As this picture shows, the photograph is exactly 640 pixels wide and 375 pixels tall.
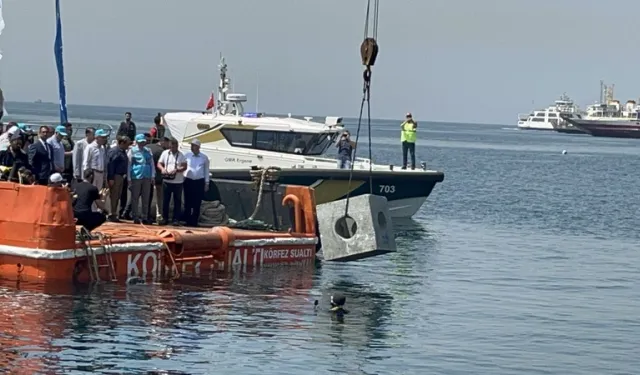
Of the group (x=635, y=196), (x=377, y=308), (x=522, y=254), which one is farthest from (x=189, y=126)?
(x=635, y=196)

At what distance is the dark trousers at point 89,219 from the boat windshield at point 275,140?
1265 cm

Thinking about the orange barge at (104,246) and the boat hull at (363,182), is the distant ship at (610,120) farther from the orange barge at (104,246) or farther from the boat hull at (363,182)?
the orange barge at (104,246)

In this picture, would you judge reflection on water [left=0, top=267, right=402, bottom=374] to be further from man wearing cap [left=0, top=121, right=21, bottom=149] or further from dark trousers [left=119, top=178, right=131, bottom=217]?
man wearing cap [left=0, top=121, right=21, bottom=149]

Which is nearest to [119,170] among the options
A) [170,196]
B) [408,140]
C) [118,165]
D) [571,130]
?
[118,165]

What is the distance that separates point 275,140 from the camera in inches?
1144

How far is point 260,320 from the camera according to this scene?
1473cm

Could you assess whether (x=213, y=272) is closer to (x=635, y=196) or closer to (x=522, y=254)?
(x=522, y=254)

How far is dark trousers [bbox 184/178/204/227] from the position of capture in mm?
19672

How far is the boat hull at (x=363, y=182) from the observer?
27.2m

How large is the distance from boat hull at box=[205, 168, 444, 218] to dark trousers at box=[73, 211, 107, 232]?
9572 millimetres

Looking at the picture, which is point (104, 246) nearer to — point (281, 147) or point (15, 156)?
point (15, 156)

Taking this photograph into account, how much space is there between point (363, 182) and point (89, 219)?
1204 cm

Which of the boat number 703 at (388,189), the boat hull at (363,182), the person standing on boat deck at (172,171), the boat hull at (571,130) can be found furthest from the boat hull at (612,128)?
the person standing on boat deck at (172,171)

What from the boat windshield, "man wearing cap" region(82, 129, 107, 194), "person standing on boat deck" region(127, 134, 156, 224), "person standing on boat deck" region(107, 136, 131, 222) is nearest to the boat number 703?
the boat windshield
